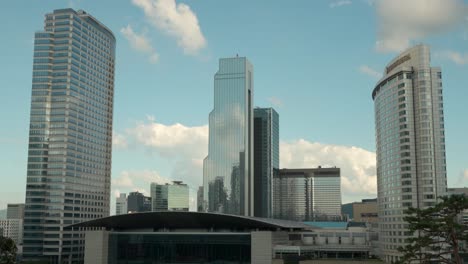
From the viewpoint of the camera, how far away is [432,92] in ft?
431

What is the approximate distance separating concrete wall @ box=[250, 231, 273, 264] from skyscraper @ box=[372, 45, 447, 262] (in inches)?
1353

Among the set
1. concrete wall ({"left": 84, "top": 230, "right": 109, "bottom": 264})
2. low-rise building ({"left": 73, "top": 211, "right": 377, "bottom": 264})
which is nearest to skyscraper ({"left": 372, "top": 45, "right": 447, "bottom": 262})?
low-rise building ({"left": 73, "top": 211, "right": 377, "bottom": 264})

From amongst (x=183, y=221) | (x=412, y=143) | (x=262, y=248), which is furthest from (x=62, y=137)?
(x=412, y=143)

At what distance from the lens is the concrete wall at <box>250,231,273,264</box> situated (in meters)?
116

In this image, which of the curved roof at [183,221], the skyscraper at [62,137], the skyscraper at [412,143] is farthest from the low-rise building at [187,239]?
the skyscraper at [62,137]

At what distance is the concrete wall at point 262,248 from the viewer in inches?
4565

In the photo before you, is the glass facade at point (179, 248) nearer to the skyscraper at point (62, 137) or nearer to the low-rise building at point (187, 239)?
the low-rise building at point (187, 239)

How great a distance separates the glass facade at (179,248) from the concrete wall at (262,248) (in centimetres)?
313

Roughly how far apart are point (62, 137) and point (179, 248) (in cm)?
6666

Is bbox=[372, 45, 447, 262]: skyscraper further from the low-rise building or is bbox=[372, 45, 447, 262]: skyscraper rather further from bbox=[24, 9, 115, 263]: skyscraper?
bbox=[24, 9, 115, 263]: skyscraper

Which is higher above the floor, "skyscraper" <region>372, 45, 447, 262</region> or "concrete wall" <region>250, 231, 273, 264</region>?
"skyscraper" <region>372, 45, 447, 262</region>

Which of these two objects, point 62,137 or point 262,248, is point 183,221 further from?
point 62,137

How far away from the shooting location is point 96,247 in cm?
12400

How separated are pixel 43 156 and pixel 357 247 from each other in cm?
10066
